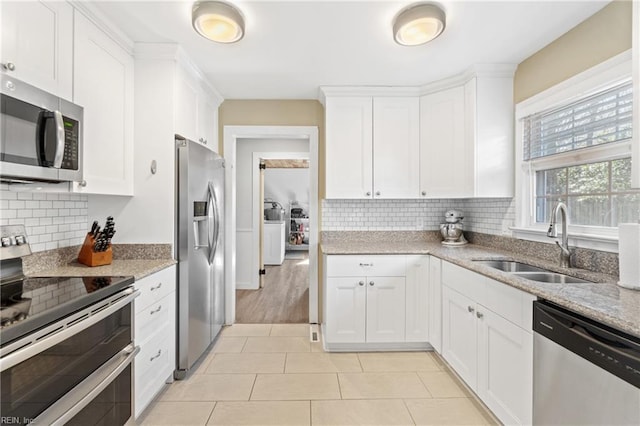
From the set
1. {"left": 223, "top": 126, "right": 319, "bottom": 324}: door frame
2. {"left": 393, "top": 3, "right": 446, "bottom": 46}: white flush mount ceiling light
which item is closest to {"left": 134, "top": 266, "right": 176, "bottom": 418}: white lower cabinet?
{"left": 223, "top": 126, "right": 319, "bottom": 324}: door frame

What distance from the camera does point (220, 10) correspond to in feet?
5.59

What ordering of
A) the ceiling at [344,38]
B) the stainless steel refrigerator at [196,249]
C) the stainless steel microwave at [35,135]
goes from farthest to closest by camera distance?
the stainless steel refrigerator at [196,249] < the ceiling at [344,38] < the stainless steel microwave at [35,135]

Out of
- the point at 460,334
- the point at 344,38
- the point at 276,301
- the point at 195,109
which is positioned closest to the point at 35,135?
the point at 195,109

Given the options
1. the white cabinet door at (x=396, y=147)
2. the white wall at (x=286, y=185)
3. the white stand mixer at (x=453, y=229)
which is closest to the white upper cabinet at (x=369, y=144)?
the white cabinet door at (x=396, y=147)

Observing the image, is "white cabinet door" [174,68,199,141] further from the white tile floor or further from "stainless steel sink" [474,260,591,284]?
"stainless steel sink" [474,260,591,284]

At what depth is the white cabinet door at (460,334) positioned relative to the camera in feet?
6.47

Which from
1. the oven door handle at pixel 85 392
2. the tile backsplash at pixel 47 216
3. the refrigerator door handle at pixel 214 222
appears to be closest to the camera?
the oven door handle at pixel 85 392

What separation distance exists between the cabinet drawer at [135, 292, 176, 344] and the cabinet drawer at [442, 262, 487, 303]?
2.02 meters

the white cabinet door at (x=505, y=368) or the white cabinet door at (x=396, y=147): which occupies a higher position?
the white cabinet door at (x=396, y=147)

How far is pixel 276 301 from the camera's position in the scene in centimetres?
411

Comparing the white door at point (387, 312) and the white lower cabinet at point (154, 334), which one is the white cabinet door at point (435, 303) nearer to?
the white door at point (387, 312)

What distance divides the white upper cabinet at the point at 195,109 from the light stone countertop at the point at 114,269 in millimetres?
973

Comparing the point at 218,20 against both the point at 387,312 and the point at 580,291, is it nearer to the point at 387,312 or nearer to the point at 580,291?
the point at 580,291

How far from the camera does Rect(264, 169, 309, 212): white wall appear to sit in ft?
26.1
